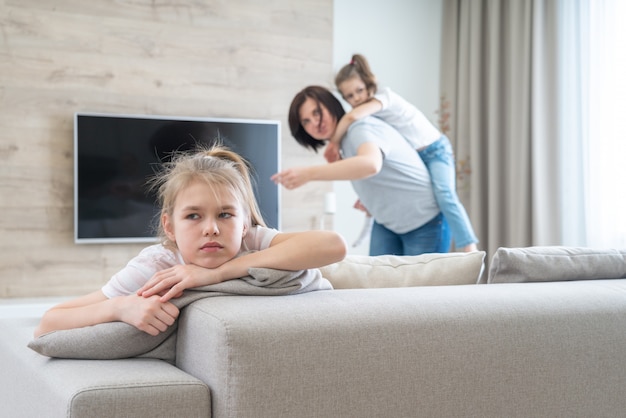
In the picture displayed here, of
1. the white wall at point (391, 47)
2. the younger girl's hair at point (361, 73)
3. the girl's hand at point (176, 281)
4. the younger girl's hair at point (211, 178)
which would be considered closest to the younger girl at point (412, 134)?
the younger girl's hair at point (361, 73)

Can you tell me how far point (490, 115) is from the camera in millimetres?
5820

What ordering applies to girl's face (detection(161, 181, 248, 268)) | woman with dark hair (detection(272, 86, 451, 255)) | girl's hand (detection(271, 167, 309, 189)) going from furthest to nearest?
woman with dark hair (detection(272, 86, 451, 255)) < girl's hand (detection(271, 167, 309, 189)) < girl's face (detection(161, 181, 248, 268))

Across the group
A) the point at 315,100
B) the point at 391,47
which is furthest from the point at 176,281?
the point at 391,47

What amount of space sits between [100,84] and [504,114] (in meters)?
2.81

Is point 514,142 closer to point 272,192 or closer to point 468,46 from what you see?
point 468,46

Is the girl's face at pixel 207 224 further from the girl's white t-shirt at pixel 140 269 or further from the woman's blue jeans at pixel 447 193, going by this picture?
the woman's blue jeans at pixel 447 193

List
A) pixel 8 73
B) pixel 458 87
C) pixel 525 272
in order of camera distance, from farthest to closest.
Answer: pixel 458 87 < pixel 8 73 < pixel 525 272

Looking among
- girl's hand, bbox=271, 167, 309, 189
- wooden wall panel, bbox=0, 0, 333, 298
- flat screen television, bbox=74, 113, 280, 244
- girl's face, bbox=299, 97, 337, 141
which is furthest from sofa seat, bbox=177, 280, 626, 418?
wooden wall panel, bbox=0, 0, 333, 298

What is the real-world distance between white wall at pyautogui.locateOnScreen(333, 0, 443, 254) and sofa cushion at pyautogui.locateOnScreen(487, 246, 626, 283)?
3.89 meters

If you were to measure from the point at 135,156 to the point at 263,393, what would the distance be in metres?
3.99

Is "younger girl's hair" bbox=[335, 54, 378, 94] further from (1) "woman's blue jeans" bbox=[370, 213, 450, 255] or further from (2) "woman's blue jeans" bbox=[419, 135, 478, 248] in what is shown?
(1) "woman's blue jeans" bbox=[370, 213, 450, 255]

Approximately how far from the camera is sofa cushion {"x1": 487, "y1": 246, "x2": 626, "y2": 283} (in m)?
1.90

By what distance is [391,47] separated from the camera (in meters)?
6.17

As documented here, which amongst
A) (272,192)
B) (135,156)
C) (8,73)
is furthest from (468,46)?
(8,73)
